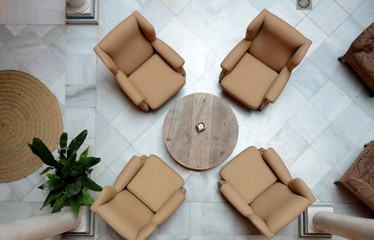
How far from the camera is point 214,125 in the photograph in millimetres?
3906

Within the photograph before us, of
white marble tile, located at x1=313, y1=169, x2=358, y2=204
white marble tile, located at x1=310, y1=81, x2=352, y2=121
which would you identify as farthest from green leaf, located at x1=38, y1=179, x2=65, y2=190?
white marble tile, located at x1=310, y1=81, x2=352, y2=121

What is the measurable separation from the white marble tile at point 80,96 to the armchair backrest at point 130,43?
0.72m

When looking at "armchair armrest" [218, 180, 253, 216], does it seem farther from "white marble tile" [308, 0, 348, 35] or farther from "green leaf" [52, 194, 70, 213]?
"white marble tile" [308, 0, 348, 35]

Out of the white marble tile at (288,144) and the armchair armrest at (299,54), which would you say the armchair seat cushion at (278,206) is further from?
the armchair armrest at (299,54)

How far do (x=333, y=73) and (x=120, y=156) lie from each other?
124 inches

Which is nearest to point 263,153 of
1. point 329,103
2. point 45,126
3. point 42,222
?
point 329,103

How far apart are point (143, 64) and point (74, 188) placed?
1728mm

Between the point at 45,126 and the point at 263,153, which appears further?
the point at 45,126

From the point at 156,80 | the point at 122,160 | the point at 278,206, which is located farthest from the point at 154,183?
the point at 278,206

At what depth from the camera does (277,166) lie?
3871 mm

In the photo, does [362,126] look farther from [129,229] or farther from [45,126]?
[45,126]

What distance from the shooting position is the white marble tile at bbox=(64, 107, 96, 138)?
4.46 metres

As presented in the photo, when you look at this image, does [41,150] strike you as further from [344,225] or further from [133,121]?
[344,225]

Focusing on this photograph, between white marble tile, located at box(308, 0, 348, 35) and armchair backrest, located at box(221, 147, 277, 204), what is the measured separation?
2.14m
